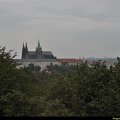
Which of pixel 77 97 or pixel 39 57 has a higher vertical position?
pixel 39 57

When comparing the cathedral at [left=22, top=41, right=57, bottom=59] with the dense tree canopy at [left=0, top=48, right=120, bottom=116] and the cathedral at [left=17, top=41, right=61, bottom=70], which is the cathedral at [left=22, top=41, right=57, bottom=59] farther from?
the dense tree canopy at [left=0, top=48, right=120, bottom=116]

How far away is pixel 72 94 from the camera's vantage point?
11.6 metres

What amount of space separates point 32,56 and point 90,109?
82713 mm

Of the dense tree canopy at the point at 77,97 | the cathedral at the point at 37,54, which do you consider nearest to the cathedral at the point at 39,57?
the cathedral at the point at 37,54

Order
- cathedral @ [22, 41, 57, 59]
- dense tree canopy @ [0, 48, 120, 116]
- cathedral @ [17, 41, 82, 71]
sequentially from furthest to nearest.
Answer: cathedral @ [22, 41, 57, 59] < cathedral @ [17, 41, 82, 71] < dense tree canopy @ [0, 48, 120, 116]

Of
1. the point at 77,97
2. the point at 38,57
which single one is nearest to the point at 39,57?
the point at 38,57

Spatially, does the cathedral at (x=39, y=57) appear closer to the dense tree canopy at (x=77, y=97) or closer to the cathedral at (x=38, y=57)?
the cathedral at (x=38, y=57)

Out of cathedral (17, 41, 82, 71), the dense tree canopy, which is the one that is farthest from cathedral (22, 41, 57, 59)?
the dense tree canopy

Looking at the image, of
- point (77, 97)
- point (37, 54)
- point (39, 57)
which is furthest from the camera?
point (37, 54)

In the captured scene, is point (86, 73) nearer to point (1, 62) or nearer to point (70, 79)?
point (70, 79)

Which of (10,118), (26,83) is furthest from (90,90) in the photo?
(10,118)

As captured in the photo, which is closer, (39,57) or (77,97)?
(77,97)

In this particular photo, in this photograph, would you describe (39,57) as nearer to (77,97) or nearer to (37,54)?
(37,54)

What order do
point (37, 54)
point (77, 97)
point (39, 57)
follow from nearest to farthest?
point (77, 97), point (39, 57), point (37, 54)
